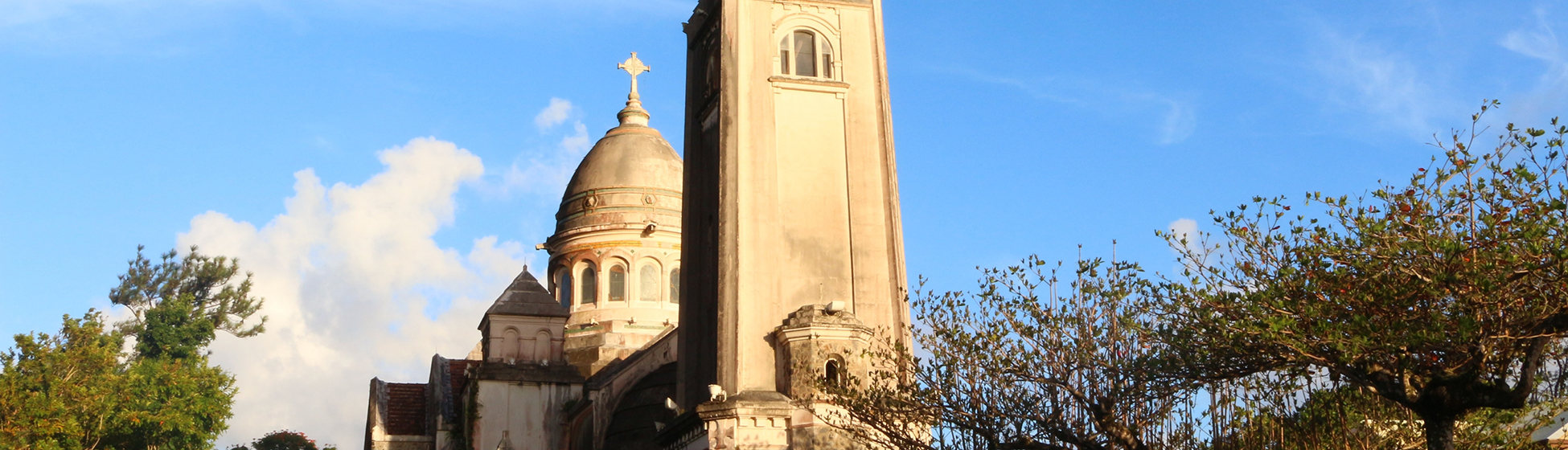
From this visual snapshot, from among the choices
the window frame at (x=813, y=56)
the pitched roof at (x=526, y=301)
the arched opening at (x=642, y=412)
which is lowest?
the arched opening at (x=642, y=412)

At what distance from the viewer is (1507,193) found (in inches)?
486

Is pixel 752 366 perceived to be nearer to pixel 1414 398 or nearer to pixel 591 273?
pixel 1414 398

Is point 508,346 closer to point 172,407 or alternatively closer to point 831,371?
point 831,371

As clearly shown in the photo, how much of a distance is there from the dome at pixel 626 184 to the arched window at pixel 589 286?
3.70ft

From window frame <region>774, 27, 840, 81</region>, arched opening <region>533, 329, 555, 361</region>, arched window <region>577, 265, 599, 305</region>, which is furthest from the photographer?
arched window <region>577, 265, 599, 305</region>

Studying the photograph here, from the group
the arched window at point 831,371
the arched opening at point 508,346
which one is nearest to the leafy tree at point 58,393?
the arched opening at point 508,346

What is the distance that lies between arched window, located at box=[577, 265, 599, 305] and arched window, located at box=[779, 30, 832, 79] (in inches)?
496

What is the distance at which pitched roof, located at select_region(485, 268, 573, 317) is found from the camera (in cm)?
2859

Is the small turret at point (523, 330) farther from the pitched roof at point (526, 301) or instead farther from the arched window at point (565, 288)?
the arched window at point (565, 288)

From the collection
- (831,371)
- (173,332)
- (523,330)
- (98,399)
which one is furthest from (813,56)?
(173,332)

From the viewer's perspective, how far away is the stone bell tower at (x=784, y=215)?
20.3 meters

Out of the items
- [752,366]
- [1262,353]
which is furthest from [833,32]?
[1262,353]

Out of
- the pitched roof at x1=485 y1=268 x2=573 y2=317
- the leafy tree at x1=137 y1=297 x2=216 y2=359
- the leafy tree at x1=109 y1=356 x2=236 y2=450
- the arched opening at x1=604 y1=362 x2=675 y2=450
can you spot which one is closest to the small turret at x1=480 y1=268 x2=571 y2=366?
the pitched roof at x1=485 y1=268 x2=573 y2=317

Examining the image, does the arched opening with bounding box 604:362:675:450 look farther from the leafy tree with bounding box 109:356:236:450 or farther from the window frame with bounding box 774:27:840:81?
the leafy tree with bounding box 109:356:236:450
